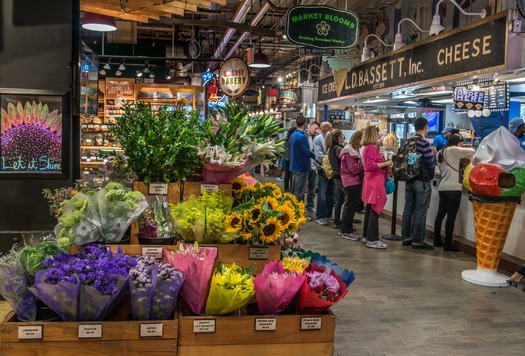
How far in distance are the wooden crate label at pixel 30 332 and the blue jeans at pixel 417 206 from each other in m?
6.17

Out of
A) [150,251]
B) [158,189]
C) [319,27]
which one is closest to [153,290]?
[150,251]

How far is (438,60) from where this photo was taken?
272 inches

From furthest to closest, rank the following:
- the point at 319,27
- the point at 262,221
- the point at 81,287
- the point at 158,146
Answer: the point at 319,27 → the point at 158,146 → the point at 262,221 → the point at 81,287

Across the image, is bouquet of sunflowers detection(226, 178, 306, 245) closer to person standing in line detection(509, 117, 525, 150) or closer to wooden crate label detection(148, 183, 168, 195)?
wooden crate label detection(148, 183, 168, 195)

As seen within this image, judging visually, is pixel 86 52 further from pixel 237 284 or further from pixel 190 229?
pixel 237 284

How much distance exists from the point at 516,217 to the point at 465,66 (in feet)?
6.60

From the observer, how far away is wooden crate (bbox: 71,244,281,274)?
3.25 meters

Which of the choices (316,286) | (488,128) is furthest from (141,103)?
(488,128)

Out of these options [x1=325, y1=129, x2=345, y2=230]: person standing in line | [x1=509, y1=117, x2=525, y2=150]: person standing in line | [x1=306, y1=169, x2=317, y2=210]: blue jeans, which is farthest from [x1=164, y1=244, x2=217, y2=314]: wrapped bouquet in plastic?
[x1=509, y1=117, x2=525, y2=150]: person standing in line

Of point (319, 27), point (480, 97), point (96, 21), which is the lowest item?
point (480, 97)

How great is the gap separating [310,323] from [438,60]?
201 inches

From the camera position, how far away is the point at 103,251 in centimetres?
295

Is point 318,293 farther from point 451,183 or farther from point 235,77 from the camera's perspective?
point 235,77

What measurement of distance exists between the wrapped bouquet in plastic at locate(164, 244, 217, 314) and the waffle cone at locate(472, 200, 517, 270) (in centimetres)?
431
